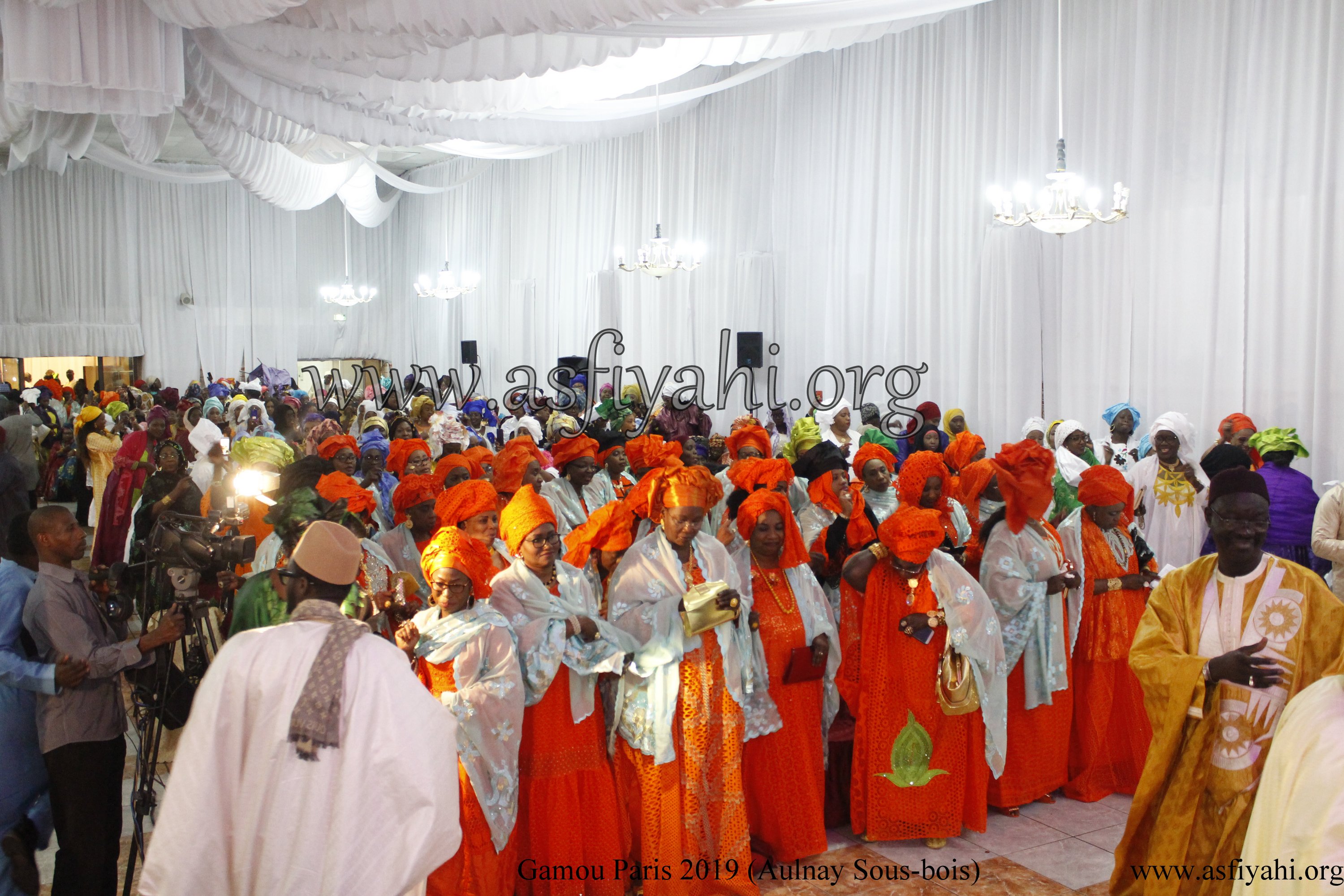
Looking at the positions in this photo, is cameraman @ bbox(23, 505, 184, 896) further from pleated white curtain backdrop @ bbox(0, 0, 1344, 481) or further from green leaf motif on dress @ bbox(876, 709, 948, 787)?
pleated white curtain backdrop @ bbox(0, 0, 1344, 481)

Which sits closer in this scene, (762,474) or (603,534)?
(603,534)

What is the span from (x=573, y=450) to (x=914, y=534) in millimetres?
2641

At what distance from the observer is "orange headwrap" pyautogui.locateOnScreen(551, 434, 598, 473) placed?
6336 millimetres

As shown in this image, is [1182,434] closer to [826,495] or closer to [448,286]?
[826,495]

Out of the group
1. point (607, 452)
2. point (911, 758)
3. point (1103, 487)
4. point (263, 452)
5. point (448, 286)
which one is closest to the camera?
point (911, 758)

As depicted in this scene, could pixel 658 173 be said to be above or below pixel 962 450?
above

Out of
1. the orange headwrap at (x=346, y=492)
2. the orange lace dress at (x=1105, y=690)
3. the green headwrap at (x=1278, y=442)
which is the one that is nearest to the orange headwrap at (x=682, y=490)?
the orange headwrap at (x=346, y=492)

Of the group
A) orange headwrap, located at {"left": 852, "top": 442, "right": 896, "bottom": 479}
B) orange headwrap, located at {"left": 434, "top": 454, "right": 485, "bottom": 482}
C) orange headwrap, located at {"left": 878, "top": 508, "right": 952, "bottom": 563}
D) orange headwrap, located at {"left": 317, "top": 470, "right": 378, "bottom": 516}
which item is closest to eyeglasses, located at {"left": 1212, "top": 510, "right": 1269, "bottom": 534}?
orange headwrap, located at {"left": 878, "top": 508, "right": 952, "bottom": 563}

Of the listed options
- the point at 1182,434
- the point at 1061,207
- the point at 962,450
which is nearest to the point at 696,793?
the point at 962,450

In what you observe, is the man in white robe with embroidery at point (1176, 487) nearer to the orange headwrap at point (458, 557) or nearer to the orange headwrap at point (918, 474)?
the orange headwrap at point (918, 474)

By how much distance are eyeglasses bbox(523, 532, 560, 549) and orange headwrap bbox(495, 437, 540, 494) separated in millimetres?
2547

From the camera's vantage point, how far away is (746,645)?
403 centimetres

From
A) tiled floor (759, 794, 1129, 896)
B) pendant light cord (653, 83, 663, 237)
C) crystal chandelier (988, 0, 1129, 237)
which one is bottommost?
tiled floor (759, 794, 1129, 896)

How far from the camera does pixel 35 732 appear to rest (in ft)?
11.2
